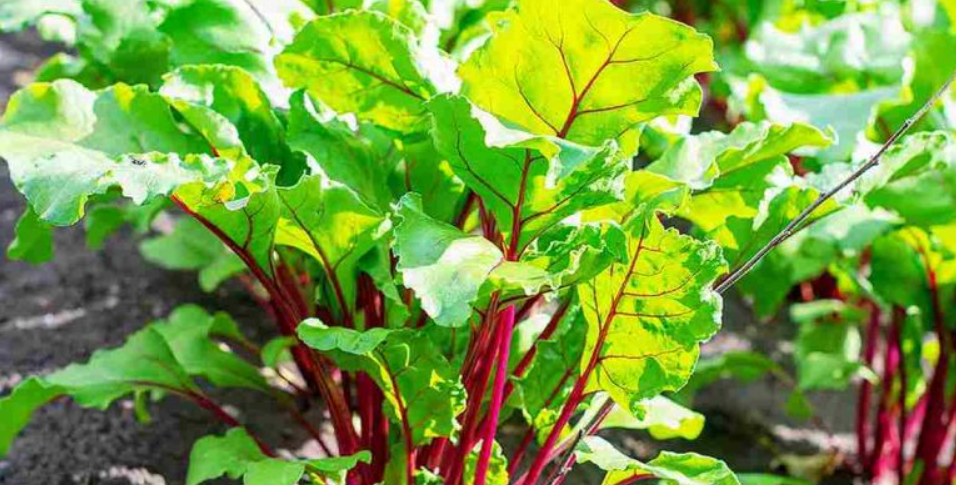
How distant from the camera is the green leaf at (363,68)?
1249 mm

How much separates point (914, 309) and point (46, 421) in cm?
146

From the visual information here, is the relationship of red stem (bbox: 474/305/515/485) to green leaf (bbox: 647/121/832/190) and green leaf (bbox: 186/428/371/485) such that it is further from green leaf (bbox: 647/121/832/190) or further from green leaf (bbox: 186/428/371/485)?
green leaf (bbox: 647/121/832/190)

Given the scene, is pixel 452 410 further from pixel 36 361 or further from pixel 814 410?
pixel 814 410

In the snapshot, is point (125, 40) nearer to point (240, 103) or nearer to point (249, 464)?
point (240, 103)

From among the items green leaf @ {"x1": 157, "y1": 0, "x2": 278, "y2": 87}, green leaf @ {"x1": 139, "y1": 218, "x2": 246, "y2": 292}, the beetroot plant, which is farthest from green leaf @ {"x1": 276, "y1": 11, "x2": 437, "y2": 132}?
green leaf @ {"x1": 139, "y1": 218, "x2": 246, "y2": 292}

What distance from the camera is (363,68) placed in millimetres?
1292

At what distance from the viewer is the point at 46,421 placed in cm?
176

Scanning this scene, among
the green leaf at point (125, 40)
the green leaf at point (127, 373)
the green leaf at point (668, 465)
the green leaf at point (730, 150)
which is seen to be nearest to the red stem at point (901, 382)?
the green leaf at point (730, 150)

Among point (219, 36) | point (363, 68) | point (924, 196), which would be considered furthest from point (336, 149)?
point (924, 196)

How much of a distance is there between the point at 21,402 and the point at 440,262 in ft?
2.34

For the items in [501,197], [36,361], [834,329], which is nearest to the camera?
[501,197]

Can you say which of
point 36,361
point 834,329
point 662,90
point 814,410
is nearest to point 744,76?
point 834,329

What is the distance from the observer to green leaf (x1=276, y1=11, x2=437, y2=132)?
1249 mm

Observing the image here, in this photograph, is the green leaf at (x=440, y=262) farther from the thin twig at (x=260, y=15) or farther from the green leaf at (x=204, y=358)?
the green leaf at (x=204, y=358)
